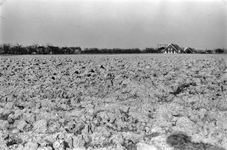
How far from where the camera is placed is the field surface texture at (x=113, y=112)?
12.7 ft

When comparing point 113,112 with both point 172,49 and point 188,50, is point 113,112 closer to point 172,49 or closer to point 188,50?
point 172,49

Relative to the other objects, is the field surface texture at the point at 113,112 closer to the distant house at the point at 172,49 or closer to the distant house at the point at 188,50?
the distant house at the point at 172,49

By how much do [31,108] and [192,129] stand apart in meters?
3.32

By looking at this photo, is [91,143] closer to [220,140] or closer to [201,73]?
[220,140]

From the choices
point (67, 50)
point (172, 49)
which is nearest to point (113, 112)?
point (67, 50)

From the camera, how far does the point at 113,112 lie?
189 inches

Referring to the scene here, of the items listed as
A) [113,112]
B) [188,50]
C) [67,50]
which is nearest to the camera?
[113,112]

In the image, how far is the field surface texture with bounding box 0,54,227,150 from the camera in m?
3.87

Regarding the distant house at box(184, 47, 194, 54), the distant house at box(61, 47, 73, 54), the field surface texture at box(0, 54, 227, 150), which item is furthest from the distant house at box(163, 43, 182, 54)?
the field surface texture at box(0, 54, 227, 150)

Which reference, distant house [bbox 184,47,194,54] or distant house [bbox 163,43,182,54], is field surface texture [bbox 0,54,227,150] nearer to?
distant house [bbox 163,43,182,54]

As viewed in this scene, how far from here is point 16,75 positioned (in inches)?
308

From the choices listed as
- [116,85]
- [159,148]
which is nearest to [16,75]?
[116,85]

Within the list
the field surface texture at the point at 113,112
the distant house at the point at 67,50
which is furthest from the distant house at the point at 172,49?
the field surface texture at the point at 113,112

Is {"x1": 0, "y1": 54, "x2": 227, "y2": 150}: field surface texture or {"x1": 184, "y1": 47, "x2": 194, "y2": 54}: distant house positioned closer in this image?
{"x1": 0, "y1": 54, "x2": 227, "y2": 150}: field surface texture
